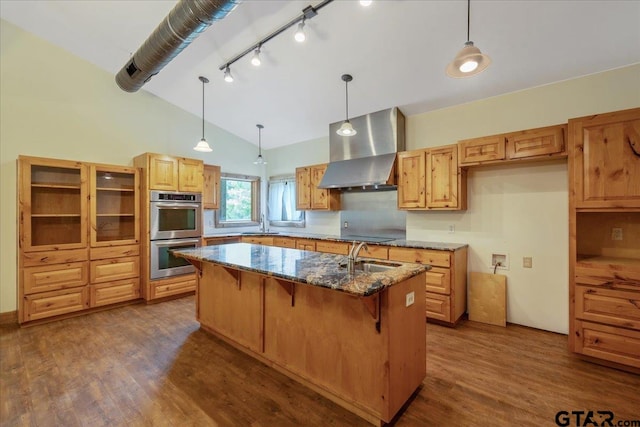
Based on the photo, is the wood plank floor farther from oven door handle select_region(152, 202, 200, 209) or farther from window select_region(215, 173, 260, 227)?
window select_region(215, 173, 260, 227)

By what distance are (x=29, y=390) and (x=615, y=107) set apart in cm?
587

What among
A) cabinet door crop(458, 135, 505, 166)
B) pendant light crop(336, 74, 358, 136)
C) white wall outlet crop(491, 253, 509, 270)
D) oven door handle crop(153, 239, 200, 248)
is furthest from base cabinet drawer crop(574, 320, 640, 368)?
oven door handle crop(153, 239, 200, 248)

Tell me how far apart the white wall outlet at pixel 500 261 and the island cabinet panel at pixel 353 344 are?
1918 millimetres

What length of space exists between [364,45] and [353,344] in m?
2.92

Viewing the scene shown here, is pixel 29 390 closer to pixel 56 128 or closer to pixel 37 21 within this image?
pixel 56 128

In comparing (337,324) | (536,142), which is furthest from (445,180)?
(337,324)

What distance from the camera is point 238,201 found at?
600 cm

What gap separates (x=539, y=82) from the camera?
3.05 m

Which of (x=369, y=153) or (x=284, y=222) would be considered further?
(x=284, y=222)

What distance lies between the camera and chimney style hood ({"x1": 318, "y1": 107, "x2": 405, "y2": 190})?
395 centimetres

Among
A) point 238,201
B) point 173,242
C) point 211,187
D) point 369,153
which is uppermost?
point 369,153

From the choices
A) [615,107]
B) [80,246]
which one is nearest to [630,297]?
[615,107]

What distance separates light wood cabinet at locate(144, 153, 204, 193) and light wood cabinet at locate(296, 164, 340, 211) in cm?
179

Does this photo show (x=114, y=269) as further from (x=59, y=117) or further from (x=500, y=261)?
(x=500, y=261)
